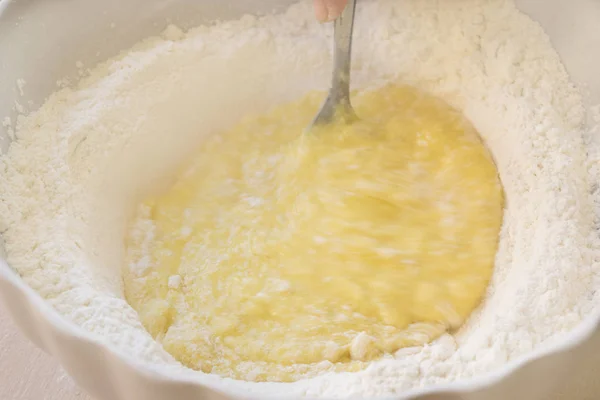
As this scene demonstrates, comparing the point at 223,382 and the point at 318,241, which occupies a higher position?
the point at 223,382

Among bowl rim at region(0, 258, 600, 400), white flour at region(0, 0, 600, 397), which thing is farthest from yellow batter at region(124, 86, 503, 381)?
bowl rim at region(0, 258, 600, 400)

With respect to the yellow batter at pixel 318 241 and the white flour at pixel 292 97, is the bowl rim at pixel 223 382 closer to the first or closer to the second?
the white flour at pixel 292 97

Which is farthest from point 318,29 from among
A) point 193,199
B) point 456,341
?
point 456,341

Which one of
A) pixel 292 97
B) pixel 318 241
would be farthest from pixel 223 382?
pixel 292 97

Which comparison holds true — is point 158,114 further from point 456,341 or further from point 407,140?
point 456,341

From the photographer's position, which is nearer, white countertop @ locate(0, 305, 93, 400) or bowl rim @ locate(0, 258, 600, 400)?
bowl rim @ locate(0, 258, 600, 400)

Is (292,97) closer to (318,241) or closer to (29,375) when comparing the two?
(318,241)

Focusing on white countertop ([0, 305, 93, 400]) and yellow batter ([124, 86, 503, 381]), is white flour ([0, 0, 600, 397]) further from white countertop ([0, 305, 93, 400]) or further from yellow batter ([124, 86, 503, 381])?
white countertop ([0, 305, 93, 400])
